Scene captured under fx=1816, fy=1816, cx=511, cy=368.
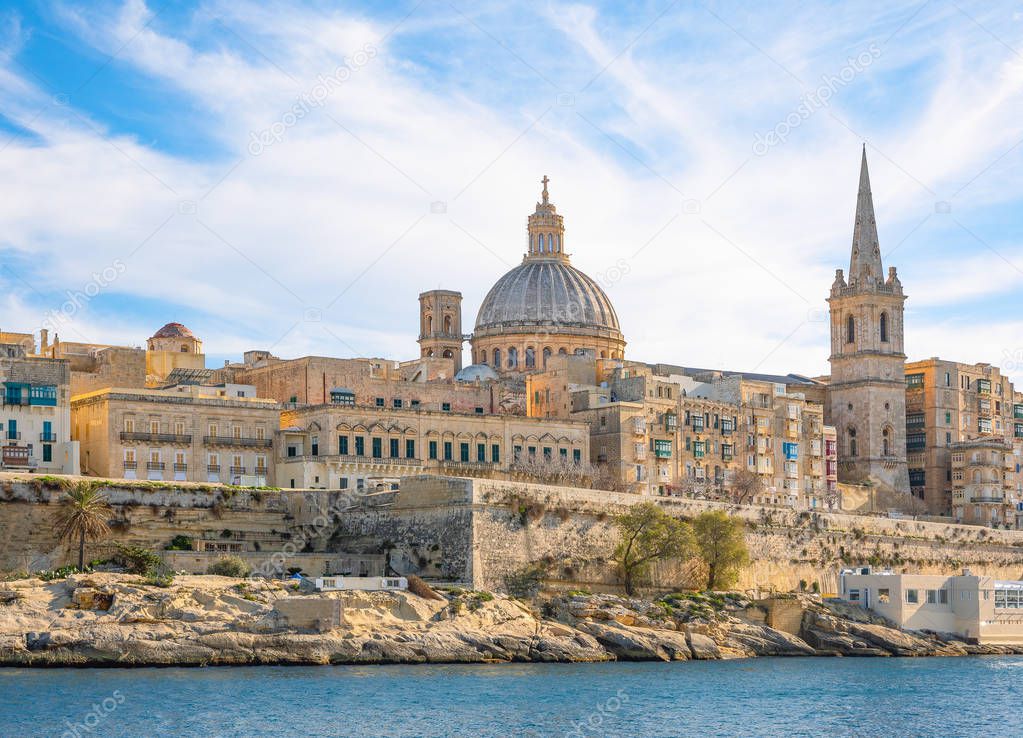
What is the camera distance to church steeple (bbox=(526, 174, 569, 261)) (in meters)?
97.1

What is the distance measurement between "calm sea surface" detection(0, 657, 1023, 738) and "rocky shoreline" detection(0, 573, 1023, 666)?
0.99 m

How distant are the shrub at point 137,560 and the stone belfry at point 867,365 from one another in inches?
1806

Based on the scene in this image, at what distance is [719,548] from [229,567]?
18.0 metres

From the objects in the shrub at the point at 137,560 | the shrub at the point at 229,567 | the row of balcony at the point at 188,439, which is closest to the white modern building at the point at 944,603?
the row of balcony at the point at 188,439

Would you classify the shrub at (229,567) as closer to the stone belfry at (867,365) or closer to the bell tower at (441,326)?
the bell tower at (441,326)

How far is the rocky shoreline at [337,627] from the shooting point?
48469 mm

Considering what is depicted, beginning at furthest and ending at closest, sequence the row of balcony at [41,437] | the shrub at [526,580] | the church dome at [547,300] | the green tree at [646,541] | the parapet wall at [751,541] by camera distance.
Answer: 1. the church dome at [547,300]
2. the row of balcony at [41,437]
3. the green tree at [646,541]
4. the parapet wall at [751,541]
5. the shrub at [526,580]

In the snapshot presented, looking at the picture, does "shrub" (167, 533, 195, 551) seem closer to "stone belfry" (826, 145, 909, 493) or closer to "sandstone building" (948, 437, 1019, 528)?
"stone belfry" (826, 145, 909, 493)

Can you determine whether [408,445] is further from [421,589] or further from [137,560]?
[137,560]

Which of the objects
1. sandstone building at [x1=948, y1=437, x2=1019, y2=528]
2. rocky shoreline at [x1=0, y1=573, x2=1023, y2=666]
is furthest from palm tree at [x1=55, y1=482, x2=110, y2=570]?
sandstone building at [x1=948, y1=437, x2=1019, y2=528]

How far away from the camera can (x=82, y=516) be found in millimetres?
54156

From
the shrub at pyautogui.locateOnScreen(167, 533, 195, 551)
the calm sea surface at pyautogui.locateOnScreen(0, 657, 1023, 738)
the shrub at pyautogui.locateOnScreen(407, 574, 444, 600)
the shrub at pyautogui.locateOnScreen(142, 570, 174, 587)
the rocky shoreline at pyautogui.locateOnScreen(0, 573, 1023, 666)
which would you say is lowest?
the calm sea surface at pyautogui.locateOnScreen(0, 657, 1023, 738)

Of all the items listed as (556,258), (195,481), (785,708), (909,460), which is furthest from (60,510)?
(909,460)

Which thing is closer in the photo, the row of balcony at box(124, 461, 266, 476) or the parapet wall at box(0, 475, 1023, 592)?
the parapet wall at box(0, 475, 1023, 592)
